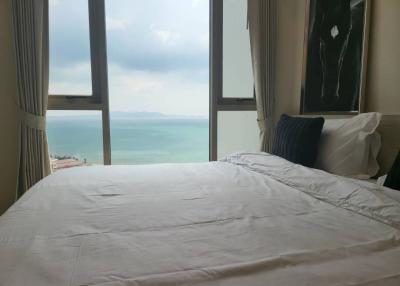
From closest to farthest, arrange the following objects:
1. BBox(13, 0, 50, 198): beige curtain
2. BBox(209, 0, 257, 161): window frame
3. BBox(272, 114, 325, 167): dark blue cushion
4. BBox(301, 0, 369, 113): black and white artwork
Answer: BBox(272, 114, 325, 167): dark blue cushion, BBox(301, 0, 369, 113): black and white artwork, BBox(13, 0, 50, 198): beige curtain, BBox(209, 0, 257, 161): window frame

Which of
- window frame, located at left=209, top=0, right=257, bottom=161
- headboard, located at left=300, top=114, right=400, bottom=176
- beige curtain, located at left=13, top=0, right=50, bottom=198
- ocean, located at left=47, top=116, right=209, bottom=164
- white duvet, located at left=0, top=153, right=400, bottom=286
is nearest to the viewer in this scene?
white duvet, located at left=0, top=153, right=400, bottom=286

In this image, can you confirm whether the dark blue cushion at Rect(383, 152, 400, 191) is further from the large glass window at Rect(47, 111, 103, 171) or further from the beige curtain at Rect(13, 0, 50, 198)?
the beige curtain at Rect(13, 0, 50, 198)

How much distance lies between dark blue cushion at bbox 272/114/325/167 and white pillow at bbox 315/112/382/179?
11 centimetres

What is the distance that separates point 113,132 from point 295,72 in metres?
1.90

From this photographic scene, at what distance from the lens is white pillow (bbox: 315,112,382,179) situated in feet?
5.75

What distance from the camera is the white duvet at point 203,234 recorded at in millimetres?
720

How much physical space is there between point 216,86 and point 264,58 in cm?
54

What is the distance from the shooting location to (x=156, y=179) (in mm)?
1684

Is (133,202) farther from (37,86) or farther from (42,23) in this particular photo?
(42,23)

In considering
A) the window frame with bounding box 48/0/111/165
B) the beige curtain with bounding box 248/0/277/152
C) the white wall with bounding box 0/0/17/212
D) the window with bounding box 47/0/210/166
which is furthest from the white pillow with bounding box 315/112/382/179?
the white wall with bounding box 0/0/17/212

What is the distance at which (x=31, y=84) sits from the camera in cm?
248

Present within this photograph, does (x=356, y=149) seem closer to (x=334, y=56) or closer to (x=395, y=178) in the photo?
(x=395, y=178)

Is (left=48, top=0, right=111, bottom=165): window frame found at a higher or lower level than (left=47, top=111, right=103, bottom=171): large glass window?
higher

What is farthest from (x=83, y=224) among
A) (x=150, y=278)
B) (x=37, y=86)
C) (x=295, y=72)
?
(x=295, y=72)
